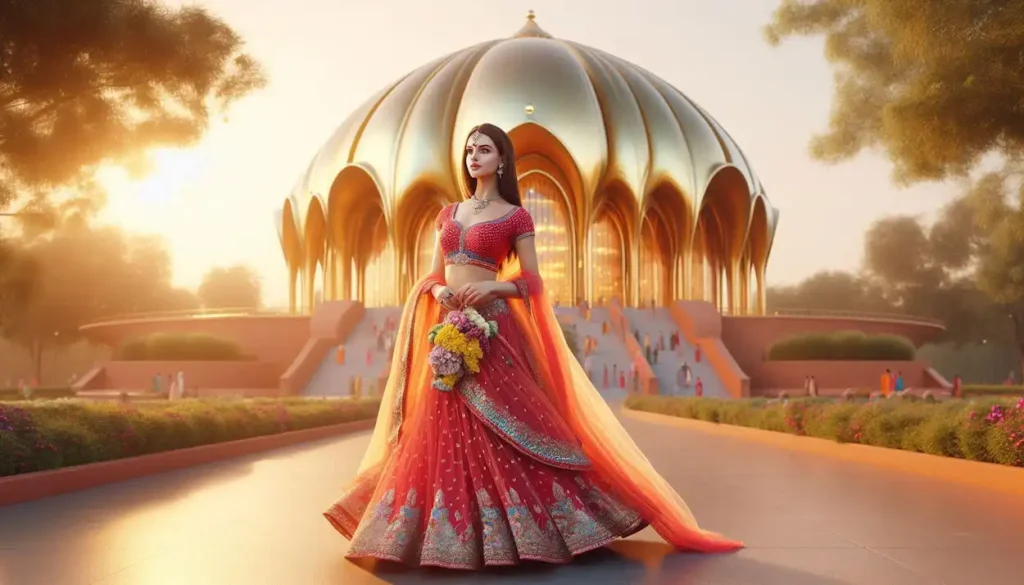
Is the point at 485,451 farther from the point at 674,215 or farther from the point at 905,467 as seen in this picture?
the point at 674,215

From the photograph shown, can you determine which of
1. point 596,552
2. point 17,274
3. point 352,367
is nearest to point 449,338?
point 596,552

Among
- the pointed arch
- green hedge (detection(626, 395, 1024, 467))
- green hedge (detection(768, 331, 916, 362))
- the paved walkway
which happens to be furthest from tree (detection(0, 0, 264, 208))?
the pointed arch

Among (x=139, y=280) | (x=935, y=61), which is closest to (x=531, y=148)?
(x=139, y=280)

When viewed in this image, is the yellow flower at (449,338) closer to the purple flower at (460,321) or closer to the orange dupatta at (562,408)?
the purple flower at (460,321)

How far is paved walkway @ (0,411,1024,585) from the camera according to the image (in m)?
4.45

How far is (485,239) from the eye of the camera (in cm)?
525

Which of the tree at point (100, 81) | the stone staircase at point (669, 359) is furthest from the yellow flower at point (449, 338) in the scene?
the stone staircase at point (669, 359)

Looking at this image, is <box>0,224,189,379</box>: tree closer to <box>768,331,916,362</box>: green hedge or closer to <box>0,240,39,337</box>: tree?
<box>0,240,39,337</box>: tree

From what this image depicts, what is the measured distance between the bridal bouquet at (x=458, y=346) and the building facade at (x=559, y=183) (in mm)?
36642

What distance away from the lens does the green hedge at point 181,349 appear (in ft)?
98.8

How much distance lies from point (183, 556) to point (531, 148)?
130 ft

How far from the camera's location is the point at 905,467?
392 inches

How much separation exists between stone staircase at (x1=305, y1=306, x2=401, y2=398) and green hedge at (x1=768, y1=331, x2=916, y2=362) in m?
12.5

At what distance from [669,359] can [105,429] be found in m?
24.2
